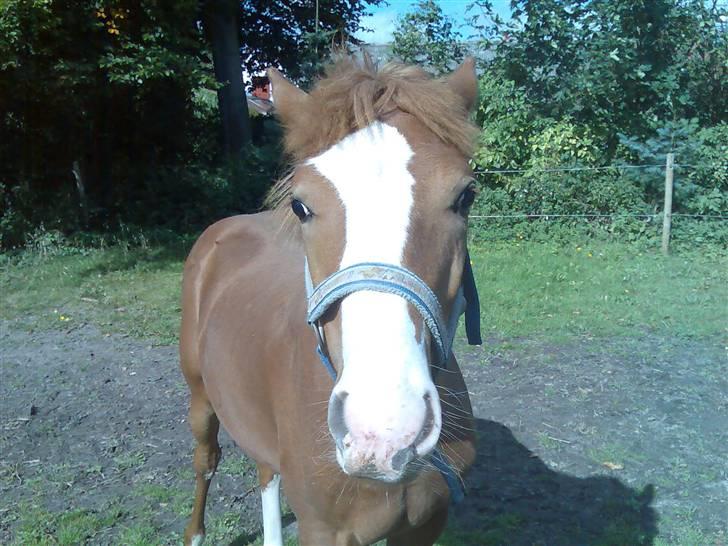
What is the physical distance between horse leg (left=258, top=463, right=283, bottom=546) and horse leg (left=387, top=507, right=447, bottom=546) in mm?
1032

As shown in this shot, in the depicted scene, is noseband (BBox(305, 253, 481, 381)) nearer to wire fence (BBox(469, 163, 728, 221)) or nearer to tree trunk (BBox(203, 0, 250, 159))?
wire fence (BBox(469, 163, 728, 221))

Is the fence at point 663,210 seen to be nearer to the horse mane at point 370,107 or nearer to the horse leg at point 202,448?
the horse leg at point 202,448

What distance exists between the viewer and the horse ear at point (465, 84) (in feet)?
6.27

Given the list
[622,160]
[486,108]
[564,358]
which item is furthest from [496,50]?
[564,358]

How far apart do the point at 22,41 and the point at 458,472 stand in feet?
28.9

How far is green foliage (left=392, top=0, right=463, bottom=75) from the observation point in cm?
1102

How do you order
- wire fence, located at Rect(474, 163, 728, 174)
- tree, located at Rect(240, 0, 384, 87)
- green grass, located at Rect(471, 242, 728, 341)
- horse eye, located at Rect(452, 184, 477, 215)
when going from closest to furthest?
horse eye, located at Rect(452, 184, 477, 215) → green grass, located at Rect(471, 242, 728, 341) → wire fence, located at Rect(474, 163, 728, 174) → tree, located at Rect(240, 0, 384, 87)

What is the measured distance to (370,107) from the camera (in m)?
1.67

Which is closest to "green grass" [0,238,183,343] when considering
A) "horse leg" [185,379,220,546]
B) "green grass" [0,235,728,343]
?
"green grass" [0,235,728,343]

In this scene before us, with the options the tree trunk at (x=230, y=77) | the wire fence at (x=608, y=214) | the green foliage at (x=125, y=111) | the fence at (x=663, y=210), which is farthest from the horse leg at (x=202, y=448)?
the tree trunk at (x=230, y=77)

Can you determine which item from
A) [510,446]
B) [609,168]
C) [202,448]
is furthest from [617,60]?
[202,448]

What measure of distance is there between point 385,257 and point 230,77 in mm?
12091

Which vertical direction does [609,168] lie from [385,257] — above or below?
below

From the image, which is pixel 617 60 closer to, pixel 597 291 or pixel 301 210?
pixel 597 291
